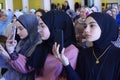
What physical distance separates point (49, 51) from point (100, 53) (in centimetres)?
49

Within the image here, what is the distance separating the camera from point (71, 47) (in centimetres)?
240

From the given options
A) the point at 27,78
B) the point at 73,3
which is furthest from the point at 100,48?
the point at 73,3

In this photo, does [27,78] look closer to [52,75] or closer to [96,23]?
[52,75]

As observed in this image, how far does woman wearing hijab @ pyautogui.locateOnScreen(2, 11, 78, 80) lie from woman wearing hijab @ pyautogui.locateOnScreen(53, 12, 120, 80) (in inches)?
7.5

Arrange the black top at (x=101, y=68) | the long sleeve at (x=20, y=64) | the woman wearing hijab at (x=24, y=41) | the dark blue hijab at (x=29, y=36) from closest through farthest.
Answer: the black top at (x=101, y=68)
the long sleeve at (x=20, y=64)
the woman wearing hijab at (x=24, y=41)
the dark blue hijab at (x=29, y=36)

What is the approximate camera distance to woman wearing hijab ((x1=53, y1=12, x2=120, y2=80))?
2.14 m

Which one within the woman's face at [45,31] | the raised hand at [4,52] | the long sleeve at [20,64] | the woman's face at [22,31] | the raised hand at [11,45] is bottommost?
the long sleeve at [20,64]

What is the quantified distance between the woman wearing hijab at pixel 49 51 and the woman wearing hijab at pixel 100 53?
19cm

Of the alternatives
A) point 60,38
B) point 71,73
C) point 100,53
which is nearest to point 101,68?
point 100,53

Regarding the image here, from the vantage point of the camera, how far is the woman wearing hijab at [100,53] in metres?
2.14

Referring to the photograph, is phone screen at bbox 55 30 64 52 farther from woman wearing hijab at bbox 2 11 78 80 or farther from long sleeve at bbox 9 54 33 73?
long sleeve at bbox 9 54 33 73

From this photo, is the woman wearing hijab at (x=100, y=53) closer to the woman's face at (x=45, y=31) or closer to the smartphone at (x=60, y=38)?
the smartphone at (x=60, y=38)

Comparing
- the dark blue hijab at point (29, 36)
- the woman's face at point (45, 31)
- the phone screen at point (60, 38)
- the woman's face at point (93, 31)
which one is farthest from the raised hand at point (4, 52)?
the woman's face at point (93, 31)

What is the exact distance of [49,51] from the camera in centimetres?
252
